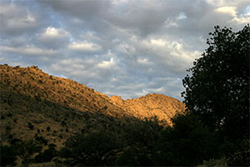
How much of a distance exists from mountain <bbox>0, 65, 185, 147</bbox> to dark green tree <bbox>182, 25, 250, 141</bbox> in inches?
915

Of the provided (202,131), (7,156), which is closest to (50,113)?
(7,156)

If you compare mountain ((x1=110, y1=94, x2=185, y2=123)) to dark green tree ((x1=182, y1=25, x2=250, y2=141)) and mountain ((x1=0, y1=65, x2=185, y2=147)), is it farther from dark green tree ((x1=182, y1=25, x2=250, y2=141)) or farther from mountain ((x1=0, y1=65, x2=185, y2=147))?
dark green tree ((x1=182, y1=25, x2=250, y2=141))

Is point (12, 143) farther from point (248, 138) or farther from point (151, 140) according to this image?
point (248, 138)

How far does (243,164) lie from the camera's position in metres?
14.3

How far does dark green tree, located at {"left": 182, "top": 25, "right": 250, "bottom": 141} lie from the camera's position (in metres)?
19.7

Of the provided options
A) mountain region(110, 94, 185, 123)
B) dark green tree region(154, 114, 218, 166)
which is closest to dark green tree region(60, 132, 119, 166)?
dark green tree region(154, 114, 218, 166)

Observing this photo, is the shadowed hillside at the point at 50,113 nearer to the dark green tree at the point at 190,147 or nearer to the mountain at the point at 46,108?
the mountain at the point at 46,108

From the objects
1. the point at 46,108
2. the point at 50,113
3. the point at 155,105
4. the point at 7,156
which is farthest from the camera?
the point at 155,105

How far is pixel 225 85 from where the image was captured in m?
20.6

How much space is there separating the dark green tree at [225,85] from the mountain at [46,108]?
23.2 metres

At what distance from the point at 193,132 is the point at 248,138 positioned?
15.2ft

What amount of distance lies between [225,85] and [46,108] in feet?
213

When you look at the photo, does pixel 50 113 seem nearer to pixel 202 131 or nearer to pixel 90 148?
pixel 90 148

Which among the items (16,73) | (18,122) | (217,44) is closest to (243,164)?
(217,44)
